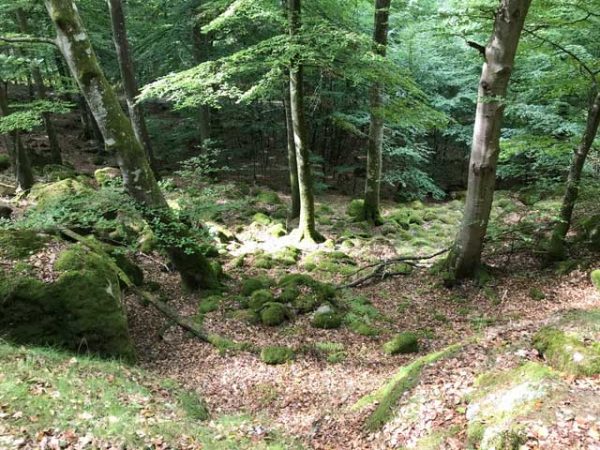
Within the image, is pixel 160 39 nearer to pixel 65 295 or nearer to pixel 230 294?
pixel 230 294

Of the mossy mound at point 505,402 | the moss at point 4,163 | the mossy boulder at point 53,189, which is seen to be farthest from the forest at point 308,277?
the moss at point 4,163

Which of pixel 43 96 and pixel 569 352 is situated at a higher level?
pixel 43 96

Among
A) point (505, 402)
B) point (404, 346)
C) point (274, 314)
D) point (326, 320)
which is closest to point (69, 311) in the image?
point (274, 314)

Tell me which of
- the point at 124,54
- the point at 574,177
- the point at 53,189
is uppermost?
the point at 124,54

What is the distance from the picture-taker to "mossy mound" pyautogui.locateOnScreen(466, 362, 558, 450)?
142 inches

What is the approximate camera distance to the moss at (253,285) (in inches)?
384

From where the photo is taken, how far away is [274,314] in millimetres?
8547

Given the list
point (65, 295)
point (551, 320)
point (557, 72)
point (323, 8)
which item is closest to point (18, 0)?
point (323, 8)

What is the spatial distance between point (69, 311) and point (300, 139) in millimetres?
6989

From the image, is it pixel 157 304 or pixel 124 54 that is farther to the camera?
pixel 124 54

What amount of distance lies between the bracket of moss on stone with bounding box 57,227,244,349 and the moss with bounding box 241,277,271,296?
67.1 inches

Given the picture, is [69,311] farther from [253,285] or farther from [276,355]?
[253,285]

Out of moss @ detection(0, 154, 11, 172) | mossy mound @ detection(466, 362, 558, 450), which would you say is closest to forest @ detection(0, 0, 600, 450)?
mossy mound @ detection(466, 362, 558, 450)

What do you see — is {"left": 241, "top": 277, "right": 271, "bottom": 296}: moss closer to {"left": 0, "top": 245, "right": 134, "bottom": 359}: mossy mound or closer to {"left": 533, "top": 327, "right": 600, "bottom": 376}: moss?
{"left": 0, "top": 245, "right": 134, "bottom": 359}: mossy mound
